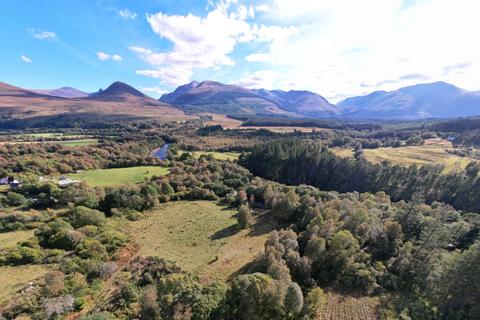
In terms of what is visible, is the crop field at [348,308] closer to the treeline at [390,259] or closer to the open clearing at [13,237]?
the treeline at [390,259]

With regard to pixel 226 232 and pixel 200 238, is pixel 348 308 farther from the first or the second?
pixel 200 238

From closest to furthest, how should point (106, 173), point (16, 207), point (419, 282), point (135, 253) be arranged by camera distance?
1. point (419, 282)
2. point (135, 253)
3. point (16, 207)
4. point (106, 173)

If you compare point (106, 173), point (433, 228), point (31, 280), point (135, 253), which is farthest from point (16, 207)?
point (433, 228)

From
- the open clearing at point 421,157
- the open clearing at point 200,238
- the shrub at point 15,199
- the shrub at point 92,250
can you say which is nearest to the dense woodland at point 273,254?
the shrub at point 92,250

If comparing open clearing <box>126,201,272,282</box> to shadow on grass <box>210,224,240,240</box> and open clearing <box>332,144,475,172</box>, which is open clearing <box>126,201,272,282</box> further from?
open clearing <box>332,144,475,172</box>

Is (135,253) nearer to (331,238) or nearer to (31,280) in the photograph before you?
(31,280)

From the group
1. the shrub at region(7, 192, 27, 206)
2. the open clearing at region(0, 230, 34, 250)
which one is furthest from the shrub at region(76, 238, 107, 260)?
the shrub at region(7, 192, 27, 206)
